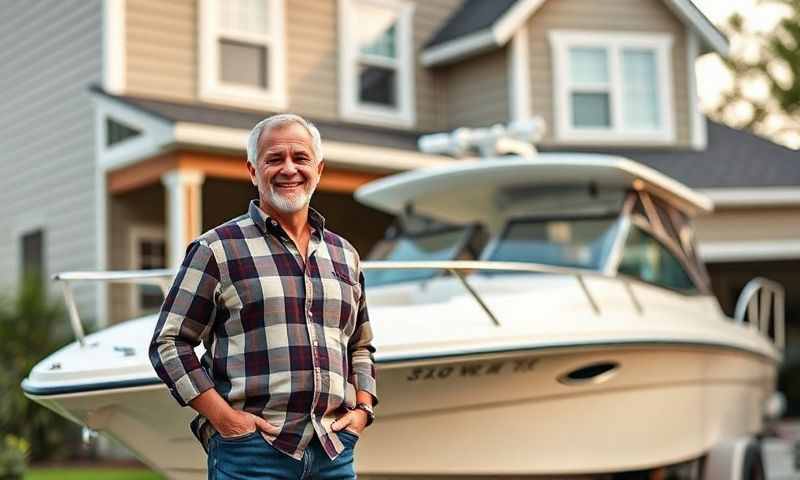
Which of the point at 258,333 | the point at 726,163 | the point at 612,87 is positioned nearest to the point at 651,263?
the point at 258,333

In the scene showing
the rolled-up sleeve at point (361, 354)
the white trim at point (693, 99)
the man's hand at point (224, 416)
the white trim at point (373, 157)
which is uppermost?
the white trim at point (693, 99)

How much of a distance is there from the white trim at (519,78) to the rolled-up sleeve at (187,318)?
10566 mm

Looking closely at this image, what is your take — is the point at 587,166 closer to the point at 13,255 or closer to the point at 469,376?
the point at 469,376

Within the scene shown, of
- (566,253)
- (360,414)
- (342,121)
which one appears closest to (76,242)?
(342,121)

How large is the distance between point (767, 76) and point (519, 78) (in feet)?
42.9

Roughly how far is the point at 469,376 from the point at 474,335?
8.8 inches

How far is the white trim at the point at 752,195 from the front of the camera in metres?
12.8

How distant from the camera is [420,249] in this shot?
6977 millimetres

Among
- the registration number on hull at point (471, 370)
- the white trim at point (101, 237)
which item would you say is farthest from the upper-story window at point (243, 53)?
the registration number on hull at point (471, 370)

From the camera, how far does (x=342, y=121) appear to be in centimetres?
1259

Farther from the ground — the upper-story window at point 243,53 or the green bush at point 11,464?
the upper-story window at point 243,53

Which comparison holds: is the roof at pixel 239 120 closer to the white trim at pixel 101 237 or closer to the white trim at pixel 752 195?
the white trim at pixel 101 237

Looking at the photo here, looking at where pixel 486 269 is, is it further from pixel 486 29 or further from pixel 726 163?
pixel 726 163

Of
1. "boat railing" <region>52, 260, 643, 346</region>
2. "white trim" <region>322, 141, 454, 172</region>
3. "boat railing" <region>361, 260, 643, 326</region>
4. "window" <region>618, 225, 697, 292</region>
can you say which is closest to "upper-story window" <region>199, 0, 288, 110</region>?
"white trim" <region>322, 141, 454, 172</region>
